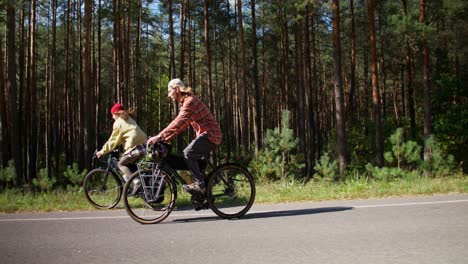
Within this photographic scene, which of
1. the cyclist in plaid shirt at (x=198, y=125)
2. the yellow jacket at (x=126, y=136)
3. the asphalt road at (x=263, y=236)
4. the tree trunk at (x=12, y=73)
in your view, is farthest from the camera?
the tree trunk at (x=12, y=73)

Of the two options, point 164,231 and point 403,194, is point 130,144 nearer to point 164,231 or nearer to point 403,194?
point 164,231

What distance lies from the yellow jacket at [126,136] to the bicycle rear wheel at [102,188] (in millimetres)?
589

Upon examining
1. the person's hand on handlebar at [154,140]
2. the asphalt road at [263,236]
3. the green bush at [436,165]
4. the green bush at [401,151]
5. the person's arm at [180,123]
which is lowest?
the asphalt road at [263,236]

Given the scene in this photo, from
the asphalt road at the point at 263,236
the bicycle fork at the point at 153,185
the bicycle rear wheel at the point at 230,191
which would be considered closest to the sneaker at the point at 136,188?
the bicycle fork at the point at 153,185

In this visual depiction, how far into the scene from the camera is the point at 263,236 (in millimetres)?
4723

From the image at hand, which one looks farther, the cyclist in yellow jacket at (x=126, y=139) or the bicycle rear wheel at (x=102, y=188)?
the bicycle rear wheel at (x=102, y=188)

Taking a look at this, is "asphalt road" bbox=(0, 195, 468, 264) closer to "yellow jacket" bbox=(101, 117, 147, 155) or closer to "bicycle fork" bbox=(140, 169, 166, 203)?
"bicycle fork" bbox=(140, 169, 166, 203)

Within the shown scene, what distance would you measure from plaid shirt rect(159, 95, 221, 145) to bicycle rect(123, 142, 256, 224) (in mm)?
254

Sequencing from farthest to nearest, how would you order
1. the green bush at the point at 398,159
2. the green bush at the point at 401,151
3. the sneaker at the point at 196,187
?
the green bush at the point at 401,151
the green bush at the point at 398,159
the sneaker at the point at 196,187

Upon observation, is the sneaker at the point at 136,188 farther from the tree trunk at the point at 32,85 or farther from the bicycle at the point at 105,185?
the tree trunk at the point at 32,85

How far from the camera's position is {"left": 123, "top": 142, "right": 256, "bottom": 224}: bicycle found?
20.0 feet

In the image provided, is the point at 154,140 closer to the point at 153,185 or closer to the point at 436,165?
the point at 153,185

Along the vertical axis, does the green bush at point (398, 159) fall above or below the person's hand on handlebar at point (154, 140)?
below

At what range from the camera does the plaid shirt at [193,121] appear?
603 cm
